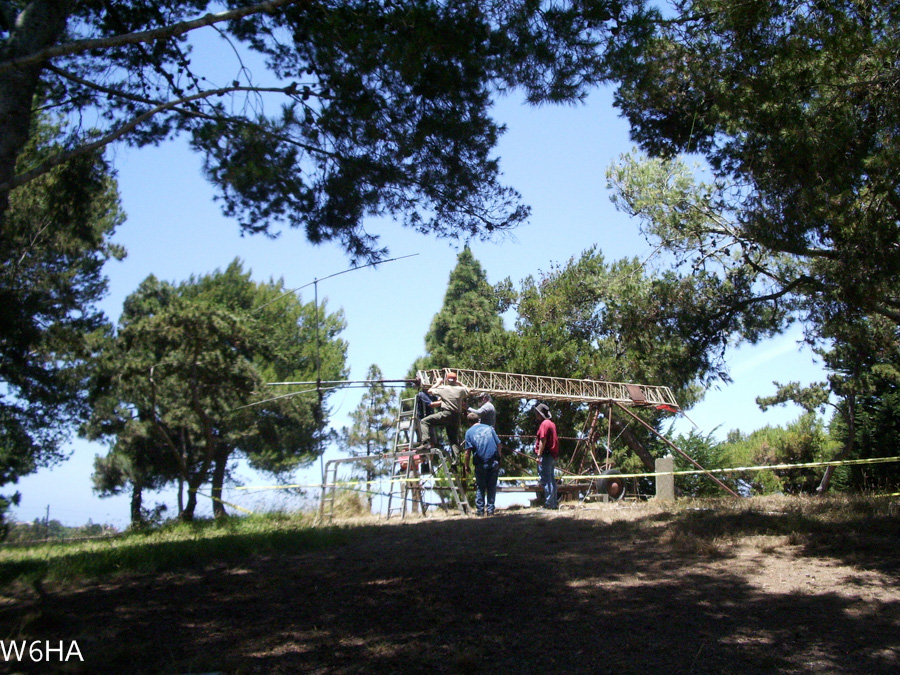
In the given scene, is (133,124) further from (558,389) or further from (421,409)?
(558,389)

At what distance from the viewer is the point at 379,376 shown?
37.6 m

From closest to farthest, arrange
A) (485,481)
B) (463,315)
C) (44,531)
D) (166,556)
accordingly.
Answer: (166,556) < (485,481) < (44,531) < (463,315)

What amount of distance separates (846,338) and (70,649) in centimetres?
1126

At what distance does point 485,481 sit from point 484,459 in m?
0.44

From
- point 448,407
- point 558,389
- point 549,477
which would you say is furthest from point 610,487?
point 448,407

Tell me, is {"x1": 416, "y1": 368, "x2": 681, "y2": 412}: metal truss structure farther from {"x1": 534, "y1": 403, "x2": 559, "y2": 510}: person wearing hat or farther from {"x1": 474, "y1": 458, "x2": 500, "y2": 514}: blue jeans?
{"x1": 474, "y1": 458, "x2": 500, "y2": 514}: blue jeans

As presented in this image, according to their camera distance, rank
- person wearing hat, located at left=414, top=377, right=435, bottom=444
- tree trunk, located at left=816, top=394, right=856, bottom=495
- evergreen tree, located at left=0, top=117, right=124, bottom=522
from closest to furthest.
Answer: evergreen tree, located at left=0, top=117, right=124, bottom=522, person wearing hat, located at left=414, top=377, right=435, bottom=444, tree trunk, located at left=816, top=394, right=856, bottom=495

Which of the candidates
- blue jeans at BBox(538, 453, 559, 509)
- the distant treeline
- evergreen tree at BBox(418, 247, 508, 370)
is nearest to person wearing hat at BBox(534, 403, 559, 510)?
blue jeans at BBox(538, 453, 559, 509)

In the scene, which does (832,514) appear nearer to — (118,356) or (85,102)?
(85,102)

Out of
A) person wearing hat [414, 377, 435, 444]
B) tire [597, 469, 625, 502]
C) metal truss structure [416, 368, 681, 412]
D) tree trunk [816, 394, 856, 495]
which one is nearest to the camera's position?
person wearing hat [414, 377, 435, 444]

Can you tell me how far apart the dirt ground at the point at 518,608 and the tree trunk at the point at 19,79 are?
346cm

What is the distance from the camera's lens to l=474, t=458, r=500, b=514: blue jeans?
983 centimetres

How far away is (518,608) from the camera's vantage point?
4.66 meters

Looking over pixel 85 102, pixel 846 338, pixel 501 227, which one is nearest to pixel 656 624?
pixel 501 227
